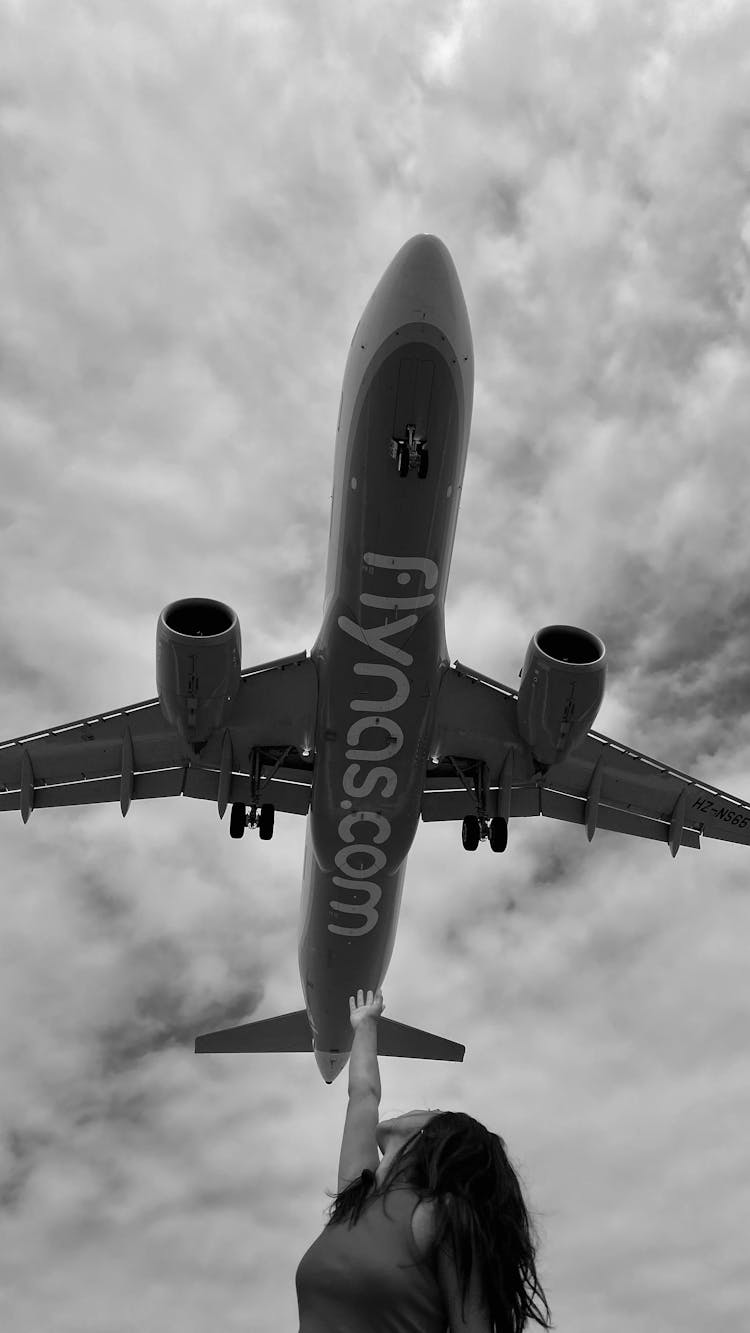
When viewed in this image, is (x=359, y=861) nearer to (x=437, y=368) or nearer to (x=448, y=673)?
(x=448, y=673)

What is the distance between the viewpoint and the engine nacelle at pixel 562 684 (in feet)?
53.2

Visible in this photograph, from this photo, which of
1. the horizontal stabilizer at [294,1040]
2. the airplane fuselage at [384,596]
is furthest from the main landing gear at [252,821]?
the horizontal stabilizer at [294,1040]

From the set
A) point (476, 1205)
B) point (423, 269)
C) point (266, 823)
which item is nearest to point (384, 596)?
point (423, 269)

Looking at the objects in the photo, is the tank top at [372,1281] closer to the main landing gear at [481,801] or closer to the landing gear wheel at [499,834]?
the main landing gear at [481,801]

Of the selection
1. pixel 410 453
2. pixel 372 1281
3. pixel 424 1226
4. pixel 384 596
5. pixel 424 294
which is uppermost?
pixel 424 294

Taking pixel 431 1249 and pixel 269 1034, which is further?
pixel 269 1034

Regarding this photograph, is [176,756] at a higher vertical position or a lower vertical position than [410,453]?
lower

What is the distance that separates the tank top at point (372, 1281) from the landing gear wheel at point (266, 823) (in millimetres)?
16273

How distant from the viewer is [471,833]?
19500 millimetres

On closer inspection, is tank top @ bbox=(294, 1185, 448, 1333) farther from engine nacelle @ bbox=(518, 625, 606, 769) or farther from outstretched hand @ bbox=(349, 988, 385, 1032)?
engine nacelle @ bbox=(518, 625, 606, 769)

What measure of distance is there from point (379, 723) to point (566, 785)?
5741 millimetres

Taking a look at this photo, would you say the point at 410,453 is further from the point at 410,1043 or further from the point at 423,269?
the point at 410,1043

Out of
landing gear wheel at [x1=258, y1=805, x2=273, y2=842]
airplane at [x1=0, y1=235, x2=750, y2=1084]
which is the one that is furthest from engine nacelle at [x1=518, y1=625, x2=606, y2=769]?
landing gear wheel at [x1=258, y1=805, x2=273, y2=842]

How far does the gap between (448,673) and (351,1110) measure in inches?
578
